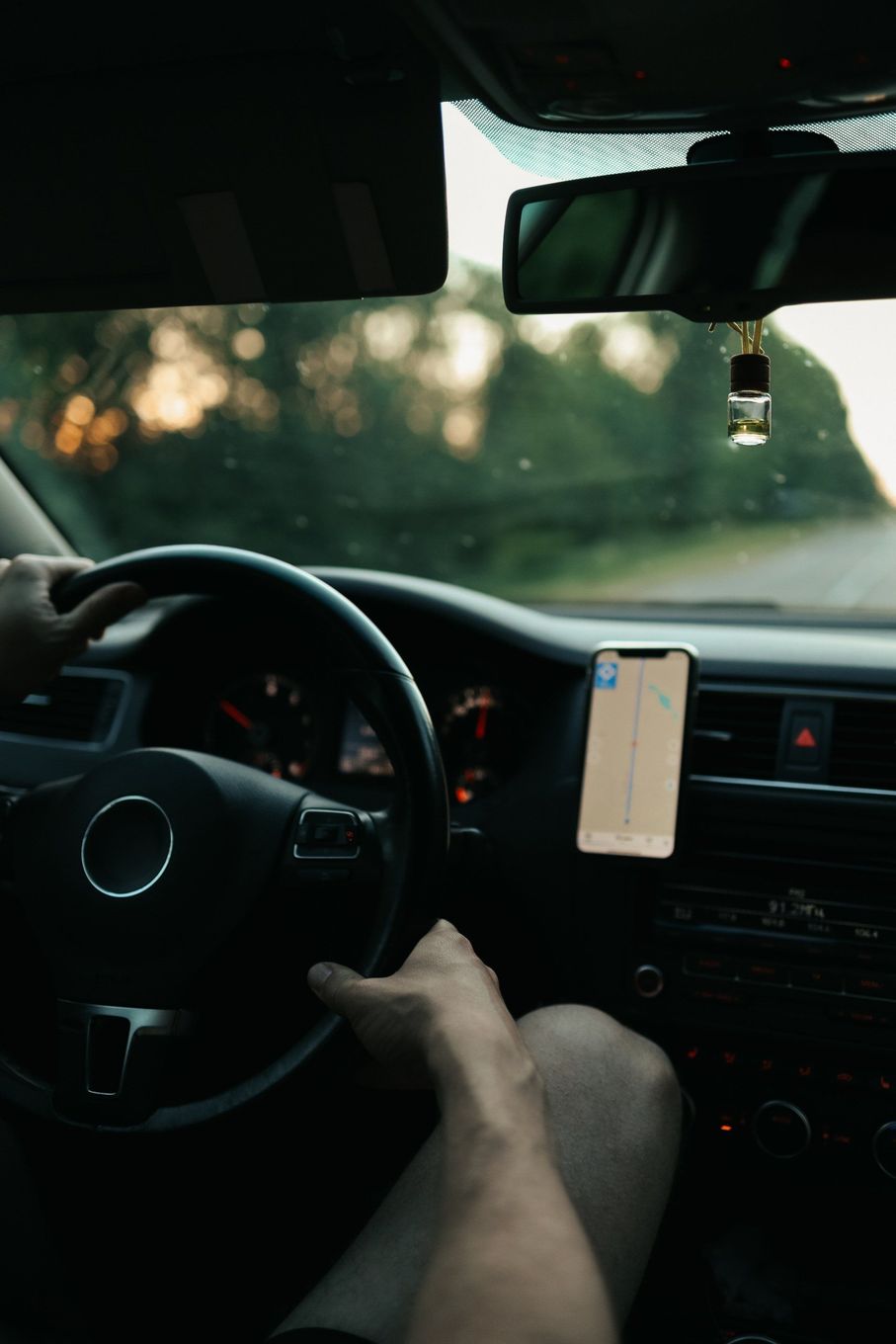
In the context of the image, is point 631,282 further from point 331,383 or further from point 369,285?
point 331,383

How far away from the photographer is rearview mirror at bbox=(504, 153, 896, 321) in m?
1.71

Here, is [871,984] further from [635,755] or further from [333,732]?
[333,732]

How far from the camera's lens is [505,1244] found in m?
0.92

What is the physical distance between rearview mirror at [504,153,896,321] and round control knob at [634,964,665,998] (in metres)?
1.12

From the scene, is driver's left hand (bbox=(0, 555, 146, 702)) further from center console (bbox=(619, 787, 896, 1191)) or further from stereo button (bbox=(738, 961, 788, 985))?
stereo button (bbox=(738, 961, 788, 985))

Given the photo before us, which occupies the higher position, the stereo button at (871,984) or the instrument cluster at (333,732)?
the instrument cluster at (333,732)

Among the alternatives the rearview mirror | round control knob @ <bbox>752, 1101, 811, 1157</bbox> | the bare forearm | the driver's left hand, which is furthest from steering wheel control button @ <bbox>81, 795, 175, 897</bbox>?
A: round control knob @ <bbox>752, 1101, 811, 1157</bbox>

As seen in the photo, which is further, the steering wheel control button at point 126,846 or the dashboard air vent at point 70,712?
the dashboard air vent at point 70,712

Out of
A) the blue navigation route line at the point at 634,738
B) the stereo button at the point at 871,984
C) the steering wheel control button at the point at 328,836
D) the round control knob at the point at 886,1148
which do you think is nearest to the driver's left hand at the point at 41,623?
the steering wheel control button at the point at 328,836

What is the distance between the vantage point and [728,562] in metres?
2.77

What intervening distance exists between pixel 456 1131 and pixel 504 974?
1.36 metres

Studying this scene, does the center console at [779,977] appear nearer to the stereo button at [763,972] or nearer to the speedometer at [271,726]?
the stereo button at [763,972]

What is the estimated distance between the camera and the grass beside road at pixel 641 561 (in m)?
2.74

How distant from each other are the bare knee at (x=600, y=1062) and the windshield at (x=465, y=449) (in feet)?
3.75
